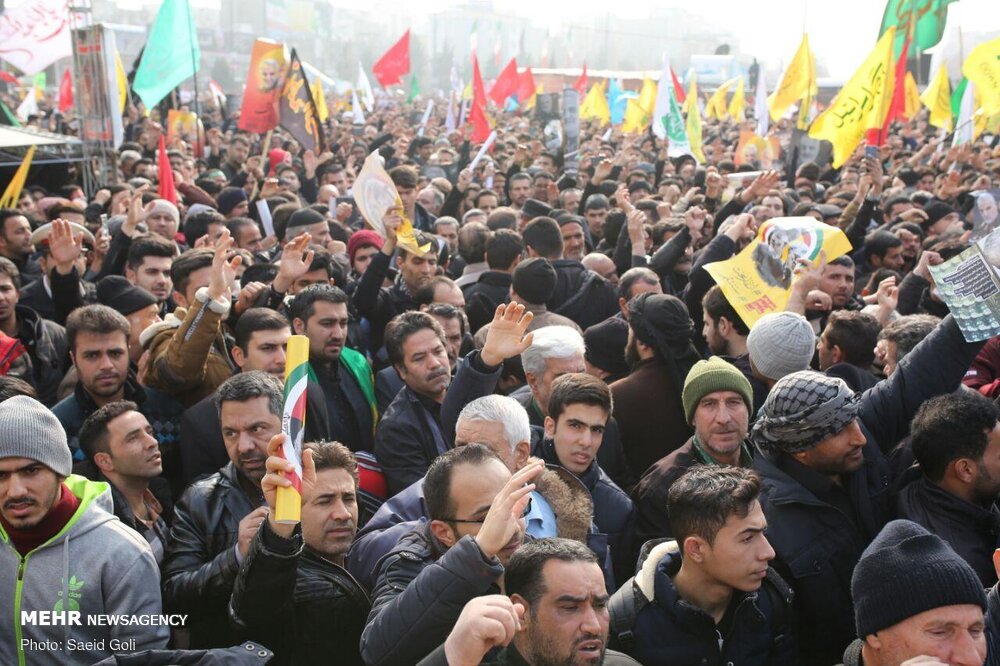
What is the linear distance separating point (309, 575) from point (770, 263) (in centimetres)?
329

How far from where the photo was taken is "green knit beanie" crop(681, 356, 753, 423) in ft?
13.0

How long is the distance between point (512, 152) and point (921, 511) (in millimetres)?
14695

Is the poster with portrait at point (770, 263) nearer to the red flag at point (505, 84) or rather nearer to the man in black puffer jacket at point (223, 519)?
the man in black puffer jacket at point (223, 519)

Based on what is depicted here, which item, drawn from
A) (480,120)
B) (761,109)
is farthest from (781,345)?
(761,109)

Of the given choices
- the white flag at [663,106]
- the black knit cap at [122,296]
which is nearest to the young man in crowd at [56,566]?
the black knit cap at [122,296]

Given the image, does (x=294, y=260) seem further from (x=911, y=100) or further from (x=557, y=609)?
(x=911, y=100)

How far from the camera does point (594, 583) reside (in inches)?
105

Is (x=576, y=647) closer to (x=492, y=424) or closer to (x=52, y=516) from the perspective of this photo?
(x=492, y=424)

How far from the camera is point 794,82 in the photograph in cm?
1548

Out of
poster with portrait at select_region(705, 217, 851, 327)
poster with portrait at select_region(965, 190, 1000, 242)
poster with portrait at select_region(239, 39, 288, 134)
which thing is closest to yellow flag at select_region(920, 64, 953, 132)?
poster with portrait at select_region(965, 190, 1000, 242)

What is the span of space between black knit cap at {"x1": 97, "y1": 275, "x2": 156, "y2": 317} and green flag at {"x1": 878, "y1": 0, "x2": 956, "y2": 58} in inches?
410

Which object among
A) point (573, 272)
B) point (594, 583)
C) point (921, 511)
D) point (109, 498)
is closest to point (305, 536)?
point (109, 498)

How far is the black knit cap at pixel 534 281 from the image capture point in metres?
5.84

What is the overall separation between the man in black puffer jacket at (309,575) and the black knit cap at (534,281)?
2.47 meters
